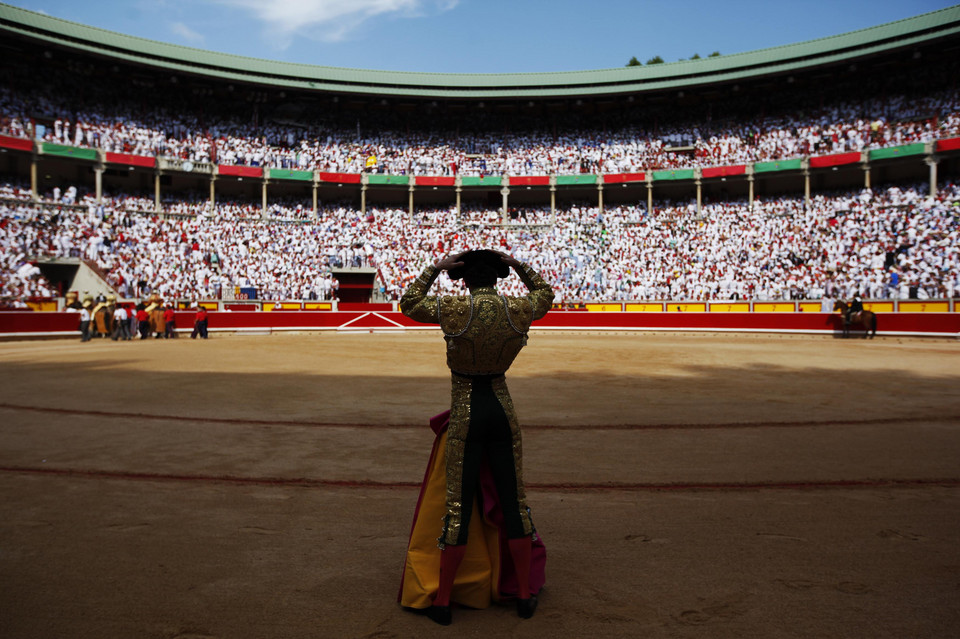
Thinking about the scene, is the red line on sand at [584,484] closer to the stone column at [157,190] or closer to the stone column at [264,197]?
the stone column at [157,190]

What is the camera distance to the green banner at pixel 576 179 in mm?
37000

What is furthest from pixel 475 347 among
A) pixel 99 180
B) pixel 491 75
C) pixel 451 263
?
pixel 491 75

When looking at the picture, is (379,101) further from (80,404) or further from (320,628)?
(320,628)

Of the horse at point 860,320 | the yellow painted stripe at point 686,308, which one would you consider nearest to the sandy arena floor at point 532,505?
the horse at point 860,320

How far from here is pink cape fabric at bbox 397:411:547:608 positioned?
2.73 meters

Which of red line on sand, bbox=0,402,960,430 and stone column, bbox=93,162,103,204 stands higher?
stone column, bbox=93,162,103,204

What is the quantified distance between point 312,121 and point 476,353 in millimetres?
39961

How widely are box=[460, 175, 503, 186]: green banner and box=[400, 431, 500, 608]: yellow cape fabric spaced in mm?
35723

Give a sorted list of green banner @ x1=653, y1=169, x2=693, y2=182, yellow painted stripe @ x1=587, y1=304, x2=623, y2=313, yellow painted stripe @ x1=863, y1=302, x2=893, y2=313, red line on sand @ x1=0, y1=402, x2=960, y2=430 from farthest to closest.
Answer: green banner @ x1=653, y1=169, x2=693, y2=182, yellow painted stripe @ x1=587, y1=304, x2=623, y2=313, yellow painted stripe @ x1=863, y1=302, x2=893, y2=313, red line on sand @ x1=0, y1=402, x2=960, y2=430

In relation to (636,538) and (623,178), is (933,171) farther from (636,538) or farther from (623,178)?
(636,538)

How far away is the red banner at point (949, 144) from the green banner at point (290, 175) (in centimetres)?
3033

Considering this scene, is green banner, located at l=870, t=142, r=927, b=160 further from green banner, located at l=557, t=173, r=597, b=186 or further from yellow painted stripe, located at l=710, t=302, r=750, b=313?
green banner, located at l=557, t=173, r=597, b=186

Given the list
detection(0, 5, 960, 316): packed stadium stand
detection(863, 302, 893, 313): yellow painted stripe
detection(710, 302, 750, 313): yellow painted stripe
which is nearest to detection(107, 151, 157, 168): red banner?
detection(0, 5, 960, 316): packed stadium stand

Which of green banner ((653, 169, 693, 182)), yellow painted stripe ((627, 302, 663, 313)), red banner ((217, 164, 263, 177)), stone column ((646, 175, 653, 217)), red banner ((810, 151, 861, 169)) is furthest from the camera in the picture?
stone column ((646, 175, 653, 217))
